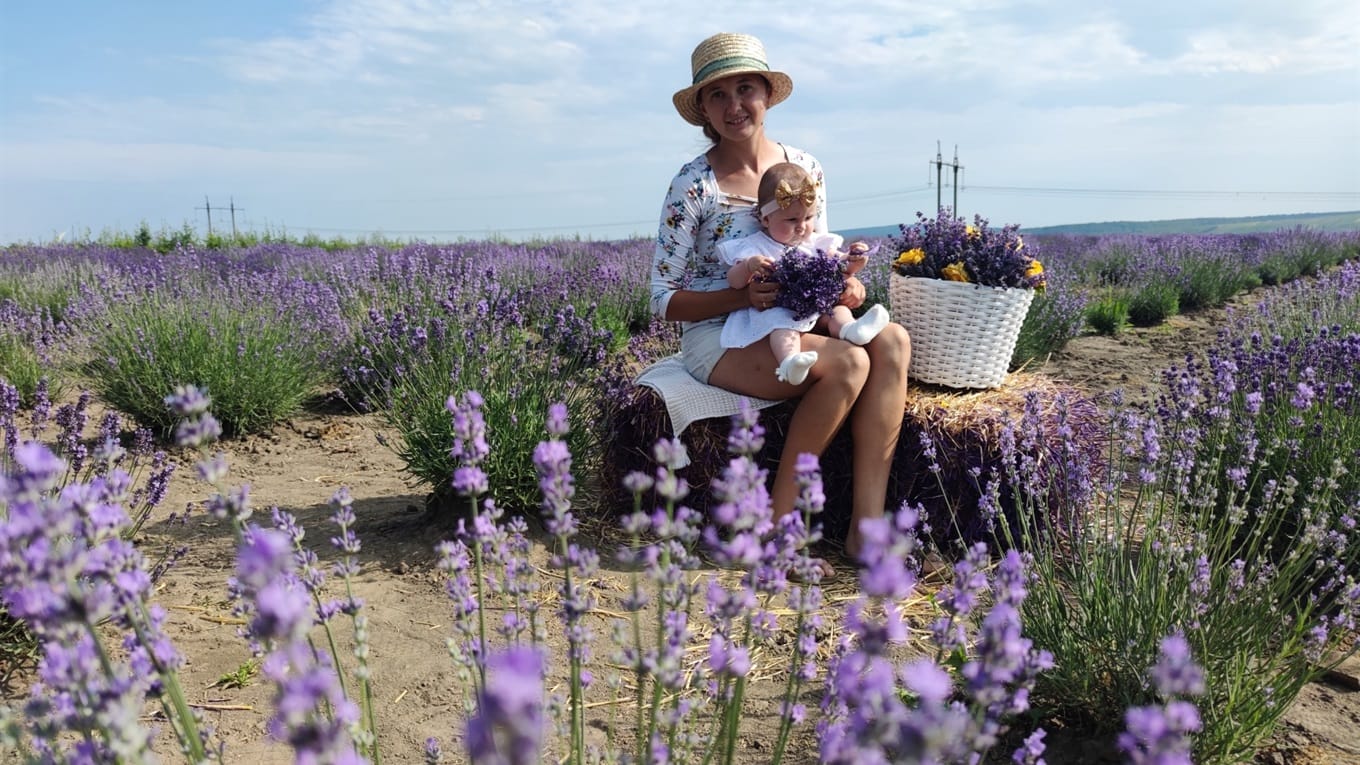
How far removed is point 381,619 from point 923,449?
75.7 inches

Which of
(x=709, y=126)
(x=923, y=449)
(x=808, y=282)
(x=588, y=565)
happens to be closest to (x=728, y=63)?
(x=709, y=126)

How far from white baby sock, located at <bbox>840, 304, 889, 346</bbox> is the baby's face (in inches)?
16.7

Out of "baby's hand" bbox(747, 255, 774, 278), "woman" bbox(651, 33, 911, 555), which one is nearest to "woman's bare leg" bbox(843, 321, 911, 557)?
"woman" bbox(651, 33, 911, 555)

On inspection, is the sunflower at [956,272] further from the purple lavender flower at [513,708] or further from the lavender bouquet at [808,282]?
the purple lavender flower at [513,708]

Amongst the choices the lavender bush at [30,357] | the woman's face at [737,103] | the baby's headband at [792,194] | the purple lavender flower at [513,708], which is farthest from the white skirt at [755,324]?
the lavender bush at [30,357]

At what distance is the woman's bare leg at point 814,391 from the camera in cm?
302

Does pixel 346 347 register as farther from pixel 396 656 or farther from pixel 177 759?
pixel 177 759

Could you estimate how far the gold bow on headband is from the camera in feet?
10.2

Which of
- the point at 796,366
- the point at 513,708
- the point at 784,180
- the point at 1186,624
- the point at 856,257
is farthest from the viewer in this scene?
the point at 856,257

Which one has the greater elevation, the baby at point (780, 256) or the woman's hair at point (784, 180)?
the woman's hair at point (784, 180)

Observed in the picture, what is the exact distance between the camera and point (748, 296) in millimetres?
3246

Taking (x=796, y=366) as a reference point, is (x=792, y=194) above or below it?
above

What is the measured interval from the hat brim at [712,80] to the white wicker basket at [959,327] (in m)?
0.87

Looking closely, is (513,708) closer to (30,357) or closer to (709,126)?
(709,126)
